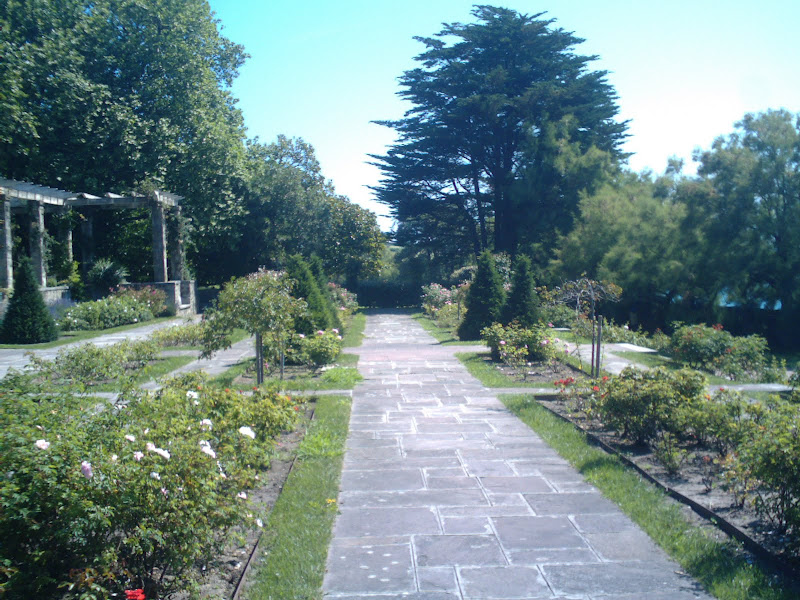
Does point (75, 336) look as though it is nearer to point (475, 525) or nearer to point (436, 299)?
point (475, 525)

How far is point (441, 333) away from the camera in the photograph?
19.1 m

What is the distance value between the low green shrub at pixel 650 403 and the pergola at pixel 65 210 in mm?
15530

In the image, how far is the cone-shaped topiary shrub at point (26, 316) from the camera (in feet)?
47.6

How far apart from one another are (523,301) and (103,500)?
39.9 feet

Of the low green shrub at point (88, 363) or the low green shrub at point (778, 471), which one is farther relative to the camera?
the low green shrub at point (88, 363)

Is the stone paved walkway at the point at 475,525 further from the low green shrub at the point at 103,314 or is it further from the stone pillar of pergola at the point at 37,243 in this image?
the stone pillar of pergola at the point at 37,243

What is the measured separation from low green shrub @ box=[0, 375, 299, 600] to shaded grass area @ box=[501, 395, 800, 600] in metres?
2.56

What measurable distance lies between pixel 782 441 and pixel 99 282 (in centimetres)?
2135

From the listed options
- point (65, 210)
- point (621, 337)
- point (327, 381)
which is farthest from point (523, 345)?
point (65, 210)

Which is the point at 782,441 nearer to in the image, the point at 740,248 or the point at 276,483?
the point at 276,483

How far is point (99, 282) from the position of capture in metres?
21.2

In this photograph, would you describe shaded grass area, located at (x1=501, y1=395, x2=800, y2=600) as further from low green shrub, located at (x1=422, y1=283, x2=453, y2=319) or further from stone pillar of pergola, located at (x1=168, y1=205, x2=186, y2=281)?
stone pillar of pergola, located at (x1=168, y1=205, x2=186, y2=281)

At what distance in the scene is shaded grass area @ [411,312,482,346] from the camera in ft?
51.4

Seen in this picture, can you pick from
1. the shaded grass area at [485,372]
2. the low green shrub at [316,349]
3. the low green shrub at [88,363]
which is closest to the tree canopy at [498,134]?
the shaded grass area at [485,372]
